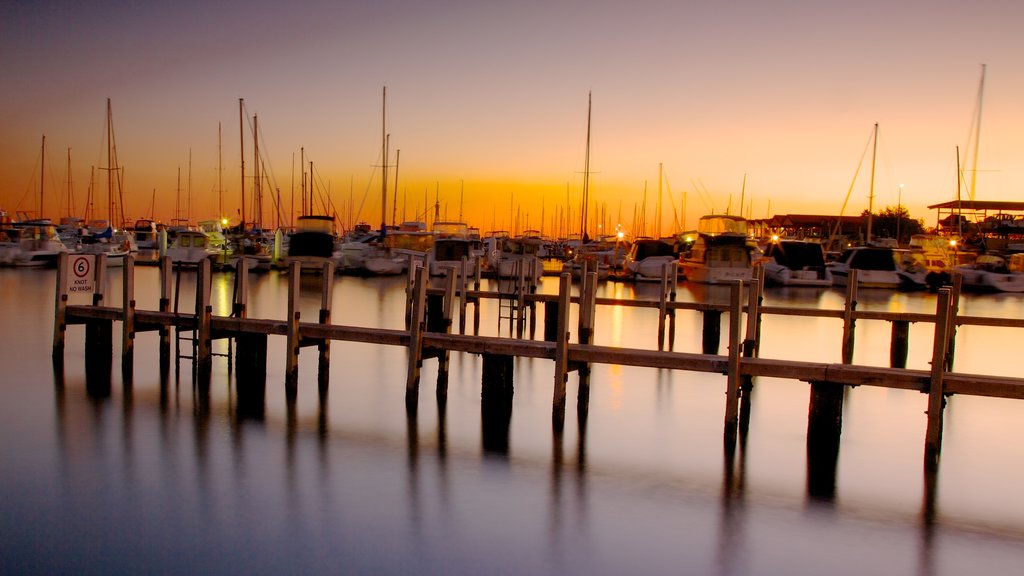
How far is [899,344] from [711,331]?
3.94 m

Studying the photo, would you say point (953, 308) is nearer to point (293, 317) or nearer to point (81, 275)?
point (293, 317)

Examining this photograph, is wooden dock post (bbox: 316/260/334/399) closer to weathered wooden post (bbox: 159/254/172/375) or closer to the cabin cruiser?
weathered wooden post (bbox: 159/254/172/375)

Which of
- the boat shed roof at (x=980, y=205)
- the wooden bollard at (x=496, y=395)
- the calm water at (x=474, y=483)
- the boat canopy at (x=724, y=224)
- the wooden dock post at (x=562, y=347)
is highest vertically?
the boat shed roof at (x=980, y=205)

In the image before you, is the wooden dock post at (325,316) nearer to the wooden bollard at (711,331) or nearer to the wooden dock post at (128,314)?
the wooden dock post at (128,314)

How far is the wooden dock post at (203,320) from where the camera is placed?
47.3 ft

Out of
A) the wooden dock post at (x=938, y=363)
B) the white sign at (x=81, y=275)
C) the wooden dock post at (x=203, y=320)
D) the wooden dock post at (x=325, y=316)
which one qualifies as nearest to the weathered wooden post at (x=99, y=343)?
the white sign at (x=81, y=275)

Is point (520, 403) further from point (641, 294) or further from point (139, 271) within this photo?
point (139, 271)

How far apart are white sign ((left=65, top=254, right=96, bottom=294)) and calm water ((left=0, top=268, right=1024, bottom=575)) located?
5.35ft

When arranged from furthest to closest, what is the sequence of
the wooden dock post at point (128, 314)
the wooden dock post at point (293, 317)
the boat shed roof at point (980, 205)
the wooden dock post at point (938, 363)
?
1. the boat shed roof at point (980, 205)
2. the wooden dock post at point (128, 314)
3. the wooden dock post at point (293, 317)
4. the wooden dock post at point (938, 363)

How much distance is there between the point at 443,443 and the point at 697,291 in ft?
102

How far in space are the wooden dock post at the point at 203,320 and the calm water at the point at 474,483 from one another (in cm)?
45

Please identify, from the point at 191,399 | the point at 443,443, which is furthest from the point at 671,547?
the point at 191,399

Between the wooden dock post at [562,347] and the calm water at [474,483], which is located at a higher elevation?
the wooden dock post at [562,347]

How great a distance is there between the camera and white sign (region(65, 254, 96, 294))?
15.8 m
